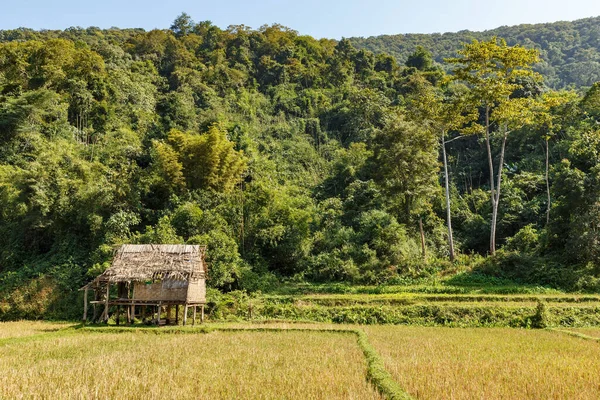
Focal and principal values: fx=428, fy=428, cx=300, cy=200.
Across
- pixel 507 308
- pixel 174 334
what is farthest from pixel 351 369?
pixel 507 308

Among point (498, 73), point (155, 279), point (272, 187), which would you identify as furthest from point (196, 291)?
point (498, 73)

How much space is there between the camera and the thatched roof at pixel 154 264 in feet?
58.0

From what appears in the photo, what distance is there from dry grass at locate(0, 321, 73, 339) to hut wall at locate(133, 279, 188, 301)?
296 cm

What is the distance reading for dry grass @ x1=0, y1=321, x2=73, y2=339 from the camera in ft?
48.0

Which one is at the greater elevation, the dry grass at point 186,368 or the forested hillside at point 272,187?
the forested hillside at point 272,187

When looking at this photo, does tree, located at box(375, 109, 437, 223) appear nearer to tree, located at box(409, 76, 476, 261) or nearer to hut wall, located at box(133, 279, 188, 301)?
tree, located at box(409, 76, 476, 261)

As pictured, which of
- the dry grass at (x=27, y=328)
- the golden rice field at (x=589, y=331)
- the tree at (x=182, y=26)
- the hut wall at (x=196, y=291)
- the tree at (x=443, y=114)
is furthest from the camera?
the tree at (x=182, y=26)

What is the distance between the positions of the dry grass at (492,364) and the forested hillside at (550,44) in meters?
59.1

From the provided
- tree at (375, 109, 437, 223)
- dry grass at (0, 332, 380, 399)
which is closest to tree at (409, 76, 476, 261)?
tree at (375, 109, 437, 223)

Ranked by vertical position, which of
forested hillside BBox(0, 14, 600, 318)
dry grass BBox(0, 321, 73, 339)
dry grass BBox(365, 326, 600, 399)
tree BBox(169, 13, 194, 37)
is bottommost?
dry grass BBox(0, 321, 73, 339)

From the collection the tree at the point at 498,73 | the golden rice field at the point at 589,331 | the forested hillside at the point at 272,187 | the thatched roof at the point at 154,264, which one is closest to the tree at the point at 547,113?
the forested hillside at the point at 272,187

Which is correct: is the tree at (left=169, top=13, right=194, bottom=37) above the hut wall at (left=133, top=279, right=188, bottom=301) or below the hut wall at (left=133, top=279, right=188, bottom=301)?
above

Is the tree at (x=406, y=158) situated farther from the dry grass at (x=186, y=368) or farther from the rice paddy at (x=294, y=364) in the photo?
the dry grass at (x=186, y=368)

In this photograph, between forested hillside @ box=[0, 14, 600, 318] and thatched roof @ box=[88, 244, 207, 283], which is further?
forested hillside @ box=[0, 14, 600, 318]
